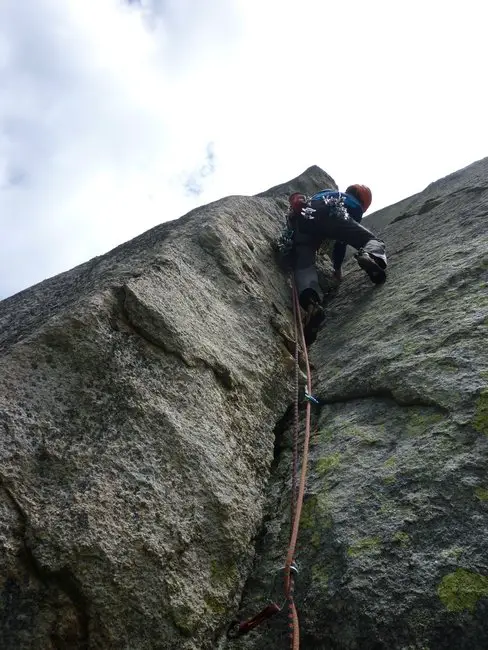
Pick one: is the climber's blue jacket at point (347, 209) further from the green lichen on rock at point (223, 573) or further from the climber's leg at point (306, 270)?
the green lichen on rock at point (223, 573)

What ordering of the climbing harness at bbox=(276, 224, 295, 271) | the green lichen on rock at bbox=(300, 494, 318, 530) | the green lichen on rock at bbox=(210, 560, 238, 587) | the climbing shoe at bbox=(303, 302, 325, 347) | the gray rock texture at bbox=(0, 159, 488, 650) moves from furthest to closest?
the climbing harness at bbox=(276, 224, 295, 271)
the climbing shoe at bbox=(303, 302, 325, 347)
the green lichen on rock at bbox=(300, 494, 318, 530)
the green lichen on rock at bbox=(210, 560, 238, 587)
the gray rock texture at bbox=(0, 159, 488, 650)

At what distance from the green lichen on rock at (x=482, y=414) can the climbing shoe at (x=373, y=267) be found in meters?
2.68

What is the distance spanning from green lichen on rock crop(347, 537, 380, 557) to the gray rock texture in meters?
0.01

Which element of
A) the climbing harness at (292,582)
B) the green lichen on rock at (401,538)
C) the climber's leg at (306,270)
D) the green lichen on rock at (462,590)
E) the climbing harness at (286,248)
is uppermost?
the climbing harness at (286,248)

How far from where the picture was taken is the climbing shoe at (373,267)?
5402 millimetres

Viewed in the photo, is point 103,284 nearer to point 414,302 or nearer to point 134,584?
point 134,584

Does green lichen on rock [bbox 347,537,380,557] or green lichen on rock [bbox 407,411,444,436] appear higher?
green lichen on rock [bbox 407,411,444,436]

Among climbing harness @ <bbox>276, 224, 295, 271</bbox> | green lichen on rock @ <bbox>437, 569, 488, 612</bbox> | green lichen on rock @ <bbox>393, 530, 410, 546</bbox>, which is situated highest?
climbing harness @ <bbox>276, 224, 295, 271</bbox>

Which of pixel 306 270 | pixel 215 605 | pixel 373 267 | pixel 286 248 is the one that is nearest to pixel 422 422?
pixel 215 605

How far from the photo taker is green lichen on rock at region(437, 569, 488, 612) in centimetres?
204

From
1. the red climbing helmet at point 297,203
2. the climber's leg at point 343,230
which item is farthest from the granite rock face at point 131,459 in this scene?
the red climbing helmet at point 297,203

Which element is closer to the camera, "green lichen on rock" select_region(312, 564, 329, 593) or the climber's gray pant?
"green lichen on rock" select_region(312, 564, 329, 593)

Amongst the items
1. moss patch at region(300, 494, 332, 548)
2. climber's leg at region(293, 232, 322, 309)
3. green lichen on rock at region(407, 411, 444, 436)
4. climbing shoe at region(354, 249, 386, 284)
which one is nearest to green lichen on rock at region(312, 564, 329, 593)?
moss patch at region(300, 494, 332, 548)

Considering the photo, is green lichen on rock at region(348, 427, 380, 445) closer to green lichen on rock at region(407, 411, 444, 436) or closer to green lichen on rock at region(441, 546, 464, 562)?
green lichen on rock at region(407, 411, 444, 436)
